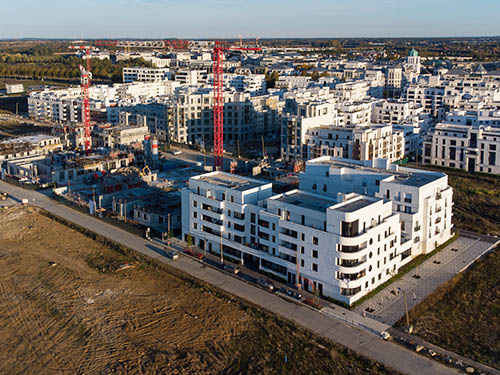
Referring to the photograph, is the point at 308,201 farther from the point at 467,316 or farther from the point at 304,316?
the point at 467,316

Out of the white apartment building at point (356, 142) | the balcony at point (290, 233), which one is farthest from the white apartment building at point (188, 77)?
the balcony at point (290, 233)

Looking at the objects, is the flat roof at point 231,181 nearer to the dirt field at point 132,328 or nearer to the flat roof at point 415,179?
the dirt field at point 132,328

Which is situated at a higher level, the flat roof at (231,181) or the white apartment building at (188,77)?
the white apartment building at (188,77)

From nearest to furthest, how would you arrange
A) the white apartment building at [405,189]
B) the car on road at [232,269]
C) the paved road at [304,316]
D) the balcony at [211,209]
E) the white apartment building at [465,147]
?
the paved road at [304,316]
the car on road at [232,269]
the white apartment building at [405,189]
the balcony at [211,209]
the white apartment building at [465,147]

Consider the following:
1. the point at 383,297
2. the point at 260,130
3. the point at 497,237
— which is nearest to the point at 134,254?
the point at 383,297

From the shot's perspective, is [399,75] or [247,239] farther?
[399,75]

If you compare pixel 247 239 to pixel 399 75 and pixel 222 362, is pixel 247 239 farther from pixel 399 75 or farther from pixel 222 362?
pixel 399 75

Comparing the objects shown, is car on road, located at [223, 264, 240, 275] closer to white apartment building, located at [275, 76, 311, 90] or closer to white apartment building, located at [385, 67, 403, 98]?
white apartment building, located at [275, 76, 311, 90]
